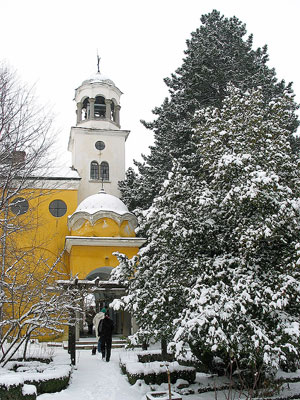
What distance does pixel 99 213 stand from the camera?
65.1 feet

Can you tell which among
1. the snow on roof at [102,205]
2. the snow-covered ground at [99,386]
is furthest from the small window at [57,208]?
the snow-covered ground at [99,386]

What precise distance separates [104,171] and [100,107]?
4323 millimetres

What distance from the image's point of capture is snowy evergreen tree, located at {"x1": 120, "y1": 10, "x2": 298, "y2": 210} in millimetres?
19328

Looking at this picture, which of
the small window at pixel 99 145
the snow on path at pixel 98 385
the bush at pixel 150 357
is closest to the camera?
the snow on path at pixel 98 385

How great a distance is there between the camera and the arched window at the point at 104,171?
1034 inches

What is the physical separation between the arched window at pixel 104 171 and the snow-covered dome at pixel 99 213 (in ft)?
17.4

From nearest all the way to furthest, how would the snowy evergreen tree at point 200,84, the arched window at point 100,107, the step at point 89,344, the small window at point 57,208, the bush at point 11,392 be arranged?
1. the bush at point 11,392
2. the step at point 89,344
3. the snowy evergreen tree at point 200,84
4. the small window at point 57,208
5. the arched window at point 100,107

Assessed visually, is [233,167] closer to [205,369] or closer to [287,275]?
[287,275]

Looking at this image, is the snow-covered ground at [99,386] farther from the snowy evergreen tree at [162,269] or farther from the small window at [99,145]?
the small window at [99,145]

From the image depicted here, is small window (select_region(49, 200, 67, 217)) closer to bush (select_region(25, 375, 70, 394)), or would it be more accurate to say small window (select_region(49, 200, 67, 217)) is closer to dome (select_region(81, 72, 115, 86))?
dome (select_region(81, 72, 115, 86))

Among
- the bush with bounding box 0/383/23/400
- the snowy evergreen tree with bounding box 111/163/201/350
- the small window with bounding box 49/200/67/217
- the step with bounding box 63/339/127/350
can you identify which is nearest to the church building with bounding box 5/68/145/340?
the small window with bounding box 49/200/67/217

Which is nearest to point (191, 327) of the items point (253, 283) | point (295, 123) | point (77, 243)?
point (253, 283)

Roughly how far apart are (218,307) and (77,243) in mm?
12769

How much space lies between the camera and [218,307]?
725cm
